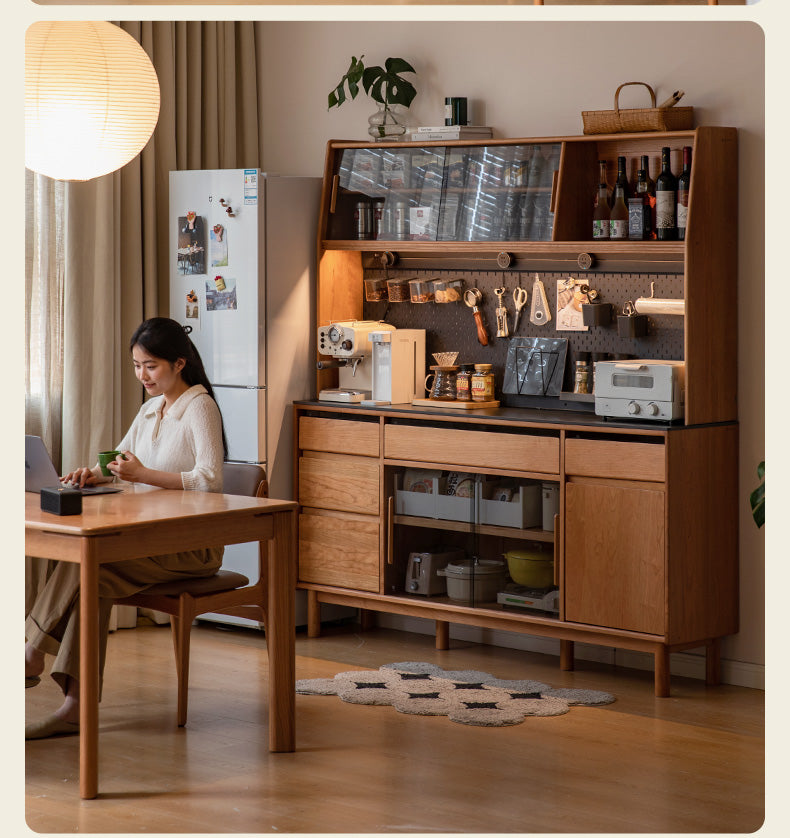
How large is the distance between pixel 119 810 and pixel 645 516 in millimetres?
2059

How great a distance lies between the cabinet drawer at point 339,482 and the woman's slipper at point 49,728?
1.63 meters

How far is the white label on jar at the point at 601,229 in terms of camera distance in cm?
479

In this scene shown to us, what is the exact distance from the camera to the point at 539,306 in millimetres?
5254

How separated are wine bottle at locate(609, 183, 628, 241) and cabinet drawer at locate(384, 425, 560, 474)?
0.78 m

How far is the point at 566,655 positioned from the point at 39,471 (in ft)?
6.88

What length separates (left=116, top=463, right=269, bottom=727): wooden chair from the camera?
401cm

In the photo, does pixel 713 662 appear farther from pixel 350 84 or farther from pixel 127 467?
pixel 350 84

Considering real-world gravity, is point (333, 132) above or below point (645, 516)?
above

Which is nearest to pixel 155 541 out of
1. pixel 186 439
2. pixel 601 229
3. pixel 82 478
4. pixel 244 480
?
pixel 82 478

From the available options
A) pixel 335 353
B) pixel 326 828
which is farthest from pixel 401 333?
pixel 326 828

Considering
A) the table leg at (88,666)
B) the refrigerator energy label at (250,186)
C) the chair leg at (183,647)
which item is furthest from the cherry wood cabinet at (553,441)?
the table leg at (88,666)

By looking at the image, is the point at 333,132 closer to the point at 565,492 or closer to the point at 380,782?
the point at 565,492

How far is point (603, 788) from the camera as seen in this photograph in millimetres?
3586

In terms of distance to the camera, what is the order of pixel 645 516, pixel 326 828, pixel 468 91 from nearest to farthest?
pixel 326 828 < pixel 645 516 < pixel 468 91
